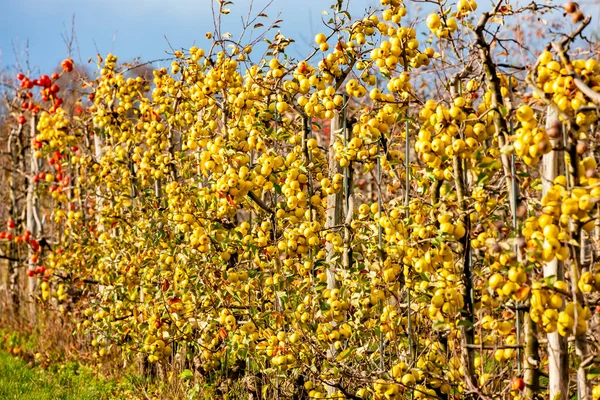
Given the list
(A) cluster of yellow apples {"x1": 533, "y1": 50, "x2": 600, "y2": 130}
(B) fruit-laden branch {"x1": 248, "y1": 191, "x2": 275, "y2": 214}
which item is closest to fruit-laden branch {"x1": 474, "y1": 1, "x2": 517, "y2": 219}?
(A) cluster of yellow apples {"x1": 533, "y1": 50, "x2": 600, "y2": 130}

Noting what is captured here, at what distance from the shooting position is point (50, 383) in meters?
4.94

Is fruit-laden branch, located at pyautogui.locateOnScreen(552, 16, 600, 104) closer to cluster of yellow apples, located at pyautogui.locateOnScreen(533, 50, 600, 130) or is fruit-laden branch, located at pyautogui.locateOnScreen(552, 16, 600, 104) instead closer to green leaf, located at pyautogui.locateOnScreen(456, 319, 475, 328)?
cluster of yellow apples, located at pyautogui.locateOnScreen(533, 50, 600, 130)

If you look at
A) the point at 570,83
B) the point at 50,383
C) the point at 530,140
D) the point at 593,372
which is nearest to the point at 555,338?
the point at 593,372

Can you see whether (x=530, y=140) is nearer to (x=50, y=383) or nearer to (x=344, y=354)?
(x=344, y=354)

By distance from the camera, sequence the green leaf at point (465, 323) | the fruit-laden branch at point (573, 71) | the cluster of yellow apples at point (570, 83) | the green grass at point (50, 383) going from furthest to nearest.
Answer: the green grass at point (50, 383)
the green leaf at point (465, 323)
the cluster of yellow apples at point (570, 83)
the fruit-laden branch at point (573, 71)

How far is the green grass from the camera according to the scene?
14.9 feet

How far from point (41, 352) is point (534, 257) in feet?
16.2

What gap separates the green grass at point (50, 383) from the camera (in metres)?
4.54

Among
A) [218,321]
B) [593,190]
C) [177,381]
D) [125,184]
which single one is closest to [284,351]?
[218,321]

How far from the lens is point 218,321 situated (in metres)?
3.62

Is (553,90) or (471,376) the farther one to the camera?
(471,376)

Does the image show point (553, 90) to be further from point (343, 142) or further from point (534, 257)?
point (343, 142)

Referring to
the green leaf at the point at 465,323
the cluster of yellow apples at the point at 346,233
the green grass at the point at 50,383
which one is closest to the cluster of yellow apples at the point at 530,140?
the cluster of yellow apples at the point at 346,233

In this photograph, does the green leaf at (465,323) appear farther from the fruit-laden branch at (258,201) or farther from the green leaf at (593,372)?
Answer: the fruit-laden branch at (258,201)
